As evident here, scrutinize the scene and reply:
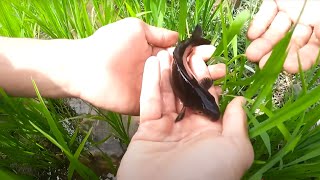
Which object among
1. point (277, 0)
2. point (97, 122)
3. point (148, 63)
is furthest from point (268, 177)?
point (277, 0)

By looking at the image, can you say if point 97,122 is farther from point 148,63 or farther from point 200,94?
point 200,94

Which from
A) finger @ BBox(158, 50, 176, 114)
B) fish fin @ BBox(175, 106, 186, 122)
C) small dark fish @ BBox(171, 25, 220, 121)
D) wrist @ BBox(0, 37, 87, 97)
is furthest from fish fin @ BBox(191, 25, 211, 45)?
wrist @ BBox(0, 37, 87, 97)

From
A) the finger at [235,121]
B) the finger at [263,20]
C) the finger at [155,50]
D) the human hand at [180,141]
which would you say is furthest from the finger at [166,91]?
the finger at [263,20]

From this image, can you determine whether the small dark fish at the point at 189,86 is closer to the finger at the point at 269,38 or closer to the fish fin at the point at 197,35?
the fish fin at the point at 197,35

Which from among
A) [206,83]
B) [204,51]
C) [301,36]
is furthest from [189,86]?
[301,36]

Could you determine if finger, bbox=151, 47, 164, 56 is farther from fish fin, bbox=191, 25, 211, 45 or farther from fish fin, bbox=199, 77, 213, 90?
fish fin, bbox=199, 77, 213, 90
